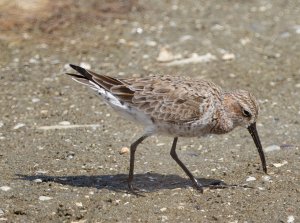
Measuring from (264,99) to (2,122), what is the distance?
4040 millimetres

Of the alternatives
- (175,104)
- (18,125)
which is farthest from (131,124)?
(175,104)

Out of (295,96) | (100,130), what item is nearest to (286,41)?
(295,96)

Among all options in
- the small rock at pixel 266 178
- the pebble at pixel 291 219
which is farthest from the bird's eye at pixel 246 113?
the pebble at pixel 291 219

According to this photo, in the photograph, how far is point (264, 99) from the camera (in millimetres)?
11062

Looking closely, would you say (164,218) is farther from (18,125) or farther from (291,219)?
(18,125)

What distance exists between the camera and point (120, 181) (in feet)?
27.7

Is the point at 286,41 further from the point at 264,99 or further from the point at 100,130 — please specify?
the point at 100,130

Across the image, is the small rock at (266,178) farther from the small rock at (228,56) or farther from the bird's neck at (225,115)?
the small rock at (228,56)

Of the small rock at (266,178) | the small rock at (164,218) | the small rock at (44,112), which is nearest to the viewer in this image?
the small rock at (164,218)

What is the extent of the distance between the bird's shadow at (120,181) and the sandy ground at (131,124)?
0.08ft

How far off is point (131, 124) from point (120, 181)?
1.93 meters

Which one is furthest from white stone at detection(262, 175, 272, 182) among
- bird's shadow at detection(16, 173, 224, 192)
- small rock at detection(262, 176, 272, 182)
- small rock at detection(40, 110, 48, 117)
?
small rock at detection(40, 110, 48, 117)

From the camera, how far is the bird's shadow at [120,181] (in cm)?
825

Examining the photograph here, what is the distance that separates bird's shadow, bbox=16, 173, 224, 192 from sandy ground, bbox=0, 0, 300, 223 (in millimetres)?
24
